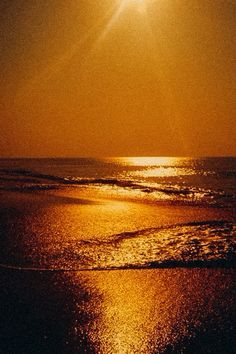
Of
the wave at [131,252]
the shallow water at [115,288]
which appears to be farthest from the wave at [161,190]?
the shallow water at [115,288]

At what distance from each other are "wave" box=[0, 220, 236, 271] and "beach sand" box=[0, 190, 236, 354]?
270mm

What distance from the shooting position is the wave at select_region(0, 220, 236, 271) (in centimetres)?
686

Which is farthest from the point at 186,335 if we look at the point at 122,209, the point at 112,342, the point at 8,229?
the point at 122,209

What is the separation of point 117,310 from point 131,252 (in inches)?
122

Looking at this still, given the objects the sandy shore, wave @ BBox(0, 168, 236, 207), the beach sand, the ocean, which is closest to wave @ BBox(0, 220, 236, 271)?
the ocean

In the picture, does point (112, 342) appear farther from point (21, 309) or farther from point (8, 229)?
point (8, 229)

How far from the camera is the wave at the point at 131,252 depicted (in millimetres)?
6855

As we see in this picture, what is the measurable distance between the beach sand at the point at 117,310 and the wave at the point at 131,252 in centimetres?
27

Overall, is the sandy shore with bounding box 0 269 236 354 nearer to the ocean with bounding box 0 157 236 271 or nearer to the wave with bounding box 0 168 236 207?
the ocean with bounding box 0 157 236 271

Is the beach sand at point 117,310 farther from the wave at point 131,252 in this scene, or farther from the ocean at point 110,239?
the ocean at point 110,239

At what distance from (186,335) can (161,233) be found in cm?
583

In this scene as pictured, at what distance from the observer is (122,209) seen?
1468cm

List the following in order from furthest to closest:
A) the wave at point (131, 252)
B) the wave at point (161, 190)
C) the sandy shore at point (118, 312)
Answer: the wave at point (161, 190) → the wave at point (131, 252) → the sandy shore at point (118, 312)

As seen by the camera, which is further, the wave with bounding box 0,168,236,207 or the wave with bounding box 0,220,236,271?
the wave with bounding box 0,168,236,207
